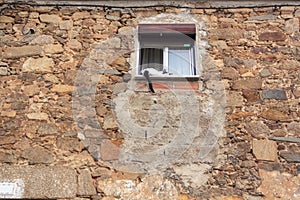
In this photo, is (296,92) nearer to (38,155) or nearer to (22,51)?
(38,155)

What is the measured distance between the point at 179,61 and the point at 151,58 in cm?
30

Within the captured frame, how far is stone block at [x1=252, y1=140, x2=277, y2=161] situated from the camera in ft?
10.3

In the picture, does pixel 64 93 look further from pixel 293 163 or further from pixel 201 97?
pixel 293 163

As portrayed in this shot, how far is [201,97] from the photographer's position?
3.45 m

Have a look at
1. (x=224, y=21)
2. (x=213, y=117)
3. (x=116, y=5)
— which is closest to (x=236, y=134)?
(x=213, y=117)

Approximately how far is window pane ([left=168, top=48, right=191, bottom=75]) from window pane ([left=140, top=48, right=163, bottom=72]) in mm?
108

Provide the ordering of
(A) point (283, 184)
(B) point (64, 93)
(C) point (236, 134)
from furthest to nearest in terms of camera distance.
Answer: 1. (B) point (64, 93)
2. (C) point (236, 134)
3. (A) point (283, 184)

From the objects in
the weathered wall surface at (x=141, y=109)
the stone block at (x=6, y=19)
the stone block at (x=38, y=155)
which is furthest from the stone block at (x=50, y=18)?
the stone block at (x=38, y=155)

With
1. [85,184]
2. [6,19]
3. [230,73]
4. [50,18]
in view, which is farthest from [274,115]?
[6,19]

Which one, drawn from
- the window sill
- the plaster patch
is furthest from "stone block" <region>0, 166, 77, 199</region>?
the window sill

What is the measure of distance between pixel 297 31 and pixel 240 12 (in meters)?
0.63

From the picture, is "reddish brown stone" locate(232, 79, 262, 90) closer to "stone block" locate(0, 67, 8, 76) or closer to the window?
the window

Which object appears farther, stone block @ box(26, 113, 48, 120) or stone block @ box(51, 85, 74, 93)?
stone block @ box(51, 85, 74, 93)

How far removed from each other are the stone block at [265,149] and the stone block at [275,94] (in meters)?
0.45
